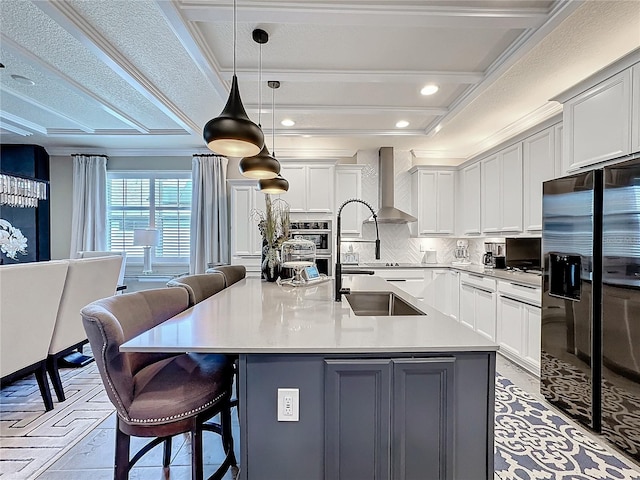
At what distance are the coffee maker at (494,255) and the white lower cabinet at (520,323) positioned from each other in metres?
0.92

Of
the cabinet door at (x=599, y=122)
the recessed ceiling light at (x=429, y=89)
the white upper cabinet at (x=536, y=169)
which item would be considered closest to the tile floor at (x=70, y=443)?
the white upper cabinet at (x=536, y=169)

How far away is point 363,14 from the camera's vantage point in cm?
217

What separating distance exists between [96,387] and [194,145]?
148 inches

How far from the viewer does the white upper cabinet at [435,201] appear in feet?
16.9

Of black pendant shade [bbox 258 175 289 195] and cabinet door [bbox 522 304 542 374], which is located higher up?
black pendant shade [bbox 258 175 289 195]

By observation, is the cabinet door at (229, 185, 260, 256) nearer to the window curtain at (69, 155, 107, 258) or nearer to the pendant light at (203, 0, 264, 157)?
the window curtain at (69, 155, 107, 258)

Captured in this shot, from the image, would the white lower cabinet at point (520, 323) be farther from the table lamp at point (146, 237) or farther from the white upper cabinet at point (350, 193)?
the table lamp at point (146, 237)

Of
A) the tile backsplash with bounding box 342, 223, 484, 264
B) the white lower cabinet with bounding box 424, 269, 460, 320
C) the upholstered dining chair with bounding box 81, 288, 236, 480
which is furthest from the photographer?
the tile backsplash with bounding box 342, 223, 484, 264

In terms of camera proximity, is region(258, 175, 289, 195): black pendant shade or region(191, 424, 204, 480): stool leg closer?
region(191, 424, 204, 480): stool leg

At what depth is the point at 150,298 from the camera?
1608 mm

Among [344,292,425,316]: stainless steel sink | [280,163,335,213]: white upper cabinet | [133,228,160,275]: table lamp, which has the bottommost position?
[344,292,425,316]: stainless steel sink

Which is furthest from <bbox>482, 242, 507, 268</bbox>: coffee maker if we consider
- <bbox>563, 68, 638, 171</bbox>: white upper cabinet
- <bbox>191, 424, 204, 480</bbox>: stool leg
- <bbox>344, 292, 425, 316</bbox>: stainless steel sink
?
<bbox>191, 424, 204, 480</bbox>: stool leg

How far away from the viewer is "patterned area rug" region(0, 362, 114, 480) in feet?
6.13

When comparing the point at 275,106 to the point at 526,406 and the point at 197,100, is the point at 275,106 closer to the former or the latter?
the point at 197,100
